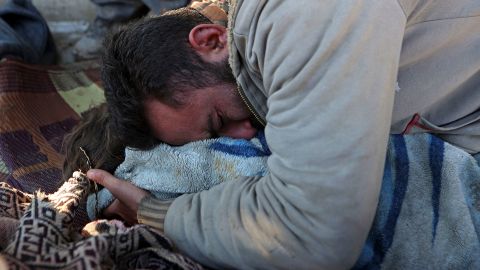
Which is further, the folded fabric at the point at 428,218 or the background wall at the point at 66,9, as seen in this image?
the background wall at the point at 66,9

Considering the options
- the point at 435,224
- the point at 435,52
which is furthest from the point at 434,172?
the point at 435,52

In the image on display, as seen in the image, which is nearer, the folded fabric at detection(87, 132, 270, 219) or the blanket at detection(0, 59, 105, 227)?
the folded fabric at detection(87, 132, 270, 219)

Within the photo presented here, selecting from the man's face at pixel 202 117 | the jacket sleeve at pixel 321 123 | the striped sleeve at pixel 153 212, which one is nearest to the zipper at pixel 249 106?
the man's face at pixel 202 117

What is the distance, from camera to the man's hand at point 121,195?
57.6 inches

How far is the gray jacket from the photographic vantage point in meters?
1.05

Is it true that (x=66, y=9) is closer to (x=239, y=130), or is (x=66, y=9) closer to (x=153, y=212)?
(x=239, y=130)

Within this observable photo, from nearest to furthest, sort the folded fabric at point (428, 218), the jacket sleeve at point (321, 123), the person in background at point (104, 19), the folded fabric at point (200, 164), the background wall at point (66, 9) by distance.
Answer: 1. the jacket sleeve at point (321, 123)
2. the folded fabric at point (428, 218)
3. the folded fabric at point (200, 164)
4. the person in background at point (104, 19)
5. the background wall at point (66, 9)

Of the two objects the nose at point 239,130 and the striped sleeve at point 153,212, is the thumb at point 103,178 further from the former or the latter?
the nose at point 239,130

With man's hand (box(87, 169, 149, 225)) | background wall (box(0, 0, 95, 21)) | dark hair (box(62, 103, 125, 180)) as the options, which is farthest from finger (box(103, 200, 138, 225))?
background wall (box(0, 0, 95, 21))

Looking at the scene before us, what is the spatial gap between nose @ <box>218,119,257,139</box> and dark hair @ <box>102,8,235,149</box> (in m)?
0.14

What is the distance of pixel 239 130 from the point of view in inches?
57.7

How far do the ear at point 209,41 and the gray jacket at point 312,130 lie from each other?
0.35 feet

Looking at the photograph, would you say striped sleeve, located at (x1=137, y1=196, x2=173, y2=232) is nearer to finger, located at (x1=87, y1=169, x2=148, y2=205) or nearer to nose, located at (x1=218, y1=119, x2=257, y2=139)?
finger, located at (x1=87, y1=169, x2=148, y2=205)

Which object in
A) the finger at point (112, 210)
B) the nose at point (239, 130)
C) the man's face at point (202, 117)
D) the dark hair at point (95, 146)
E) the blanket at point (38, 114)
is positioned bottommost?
the blanket at point (38, 114)
